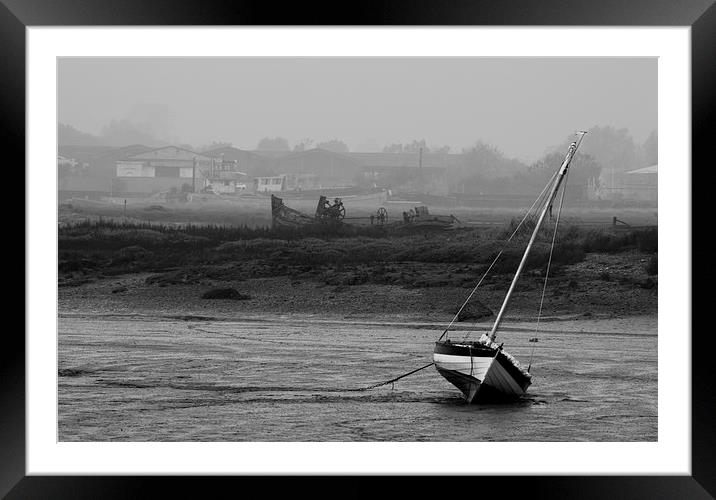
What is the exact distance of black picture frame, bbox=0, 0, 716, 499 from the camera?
5953 millimetres

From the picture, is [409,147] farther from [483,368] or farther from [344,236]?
[483,368]

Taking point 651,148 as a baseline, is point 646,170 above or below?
below

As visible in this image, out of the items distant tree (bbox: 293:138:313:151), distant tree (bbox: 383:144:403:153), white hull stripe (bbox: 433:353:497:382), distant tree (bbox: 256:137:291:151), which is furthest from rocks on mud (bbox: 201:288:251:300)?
white hull stripe (bbox: 433:353:497:382)

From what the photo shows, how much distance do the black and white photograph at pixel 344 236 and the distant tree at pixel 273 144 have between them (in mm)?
23

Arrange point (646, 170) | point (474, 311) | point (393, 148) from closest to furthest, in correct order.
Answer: point (646, 170), point (393, 148), point (474, 311)

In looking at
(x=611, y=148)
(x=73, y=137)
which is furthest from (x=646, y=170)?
(x=73, y=137)

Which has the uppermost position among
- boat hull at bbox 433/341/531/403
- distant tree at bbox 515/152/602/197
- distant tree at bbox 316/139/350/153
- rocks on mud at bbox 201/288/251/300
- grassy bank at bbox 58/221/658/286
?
distant tree at bbox 316/139/350/153

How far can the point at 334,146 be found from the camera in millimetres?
13930

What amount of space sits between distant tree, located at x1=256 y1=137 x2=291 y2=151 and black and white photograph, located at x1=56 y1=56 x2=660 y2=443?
0.02m

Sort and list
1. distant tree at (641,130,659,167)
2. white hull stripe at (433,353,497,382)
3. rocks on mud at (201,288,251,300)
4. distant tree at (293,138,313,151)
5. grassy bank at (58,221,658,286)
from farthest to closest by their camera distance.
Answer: rocks on mud at (201,288,251,300) < grassy bank at (58,221,658,286) < distant tree at (293,138,313,151) < distant tree at (641,130,659,167) < white hull stripe at (433,353,497,382)

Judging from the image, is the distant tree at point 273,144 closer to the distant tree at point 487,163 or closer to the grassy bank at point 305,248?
→ the grassy bank at point 305,248

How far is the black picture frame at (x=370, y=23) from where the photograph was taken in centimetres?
595

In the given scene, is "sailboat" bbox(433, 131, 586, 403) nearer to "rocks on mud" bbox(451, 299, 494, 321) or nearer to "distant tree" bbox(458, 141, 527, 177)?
"rocks on mud" bbox(451, 299, 494, 321)

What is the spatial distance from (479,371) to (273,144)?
4574 mm
